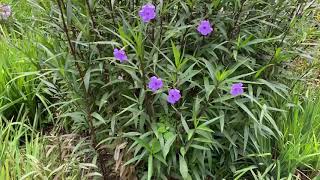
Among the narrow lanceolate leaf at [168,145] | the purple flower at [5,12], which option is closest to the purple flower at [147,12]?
the narrow lanceolate leaf at [168,145]

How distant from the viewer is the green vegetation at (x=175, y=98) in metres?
2.44

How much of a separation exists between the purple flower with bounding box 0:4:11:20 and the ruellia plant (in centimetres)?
98

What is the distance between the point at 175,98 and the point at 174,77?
A: 0.12m

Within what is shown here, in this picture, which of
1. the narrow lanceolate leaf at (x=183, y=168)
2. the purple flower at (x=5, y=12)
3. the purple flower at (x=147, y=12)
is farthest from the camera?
the purple flower at (x=5, y=12)

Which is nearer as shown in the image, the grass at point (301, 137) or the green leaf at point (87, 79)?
the green leaf at point (87, 79)

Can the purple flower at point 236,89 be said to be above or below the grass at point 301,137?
above

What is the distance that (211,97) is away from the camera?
2.51 m

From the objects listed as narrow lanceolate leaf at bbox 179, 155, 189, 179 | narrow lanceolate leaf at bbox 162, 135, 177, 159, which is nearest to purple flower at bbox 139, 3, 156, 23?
narrow lanceolate leaf at bbox 162, 135, 177, 159

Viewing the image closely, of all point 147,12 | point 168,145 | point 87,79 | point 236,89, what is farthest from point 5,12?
point 236,89

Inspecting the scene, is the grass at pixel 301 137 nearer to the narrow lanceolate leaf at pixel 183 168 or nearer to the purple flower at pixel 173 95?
the narrow lanceolate leaf at pixel 183 168

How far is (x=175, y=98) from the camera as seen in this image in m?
2.24

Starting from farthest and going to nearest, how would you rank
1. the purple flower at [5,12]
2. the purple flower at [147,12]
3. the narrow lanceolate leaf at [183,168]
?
1. the purple flower at [5,12]
2. the narrow lanceolate leaf at [183,168]
3. the purple flower at [147,12]

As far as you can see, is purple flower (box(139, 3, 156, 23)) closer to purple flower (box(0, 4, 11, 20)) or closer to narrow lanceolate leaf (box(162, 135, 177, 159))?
narrow lanceolate leaf (box(162, 135, 177, 159))

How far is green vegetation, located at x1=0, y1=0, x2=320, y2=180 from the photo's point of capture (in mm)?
2436
